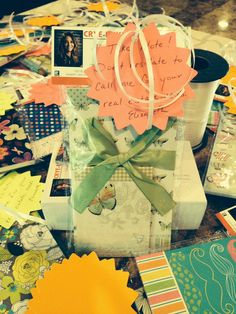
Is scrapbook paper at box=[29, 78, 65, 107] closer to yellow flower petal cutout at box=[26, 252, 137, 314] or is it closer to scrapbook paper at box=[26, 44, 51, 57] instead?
scrapbook paper at box=[26, 44, 51, 57]

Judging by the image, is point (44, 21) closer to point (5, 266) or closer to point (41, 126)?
point (41, 126)

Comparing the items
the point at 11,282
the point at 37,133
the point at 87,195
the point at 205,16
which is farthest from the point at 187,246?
the point at 205,16

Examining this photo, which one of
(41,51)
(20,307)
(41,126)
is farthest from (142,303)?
(41,51)

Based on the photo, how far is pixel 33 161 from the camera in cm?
77

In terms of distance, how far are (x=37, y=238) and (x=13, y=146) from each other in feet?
0.76

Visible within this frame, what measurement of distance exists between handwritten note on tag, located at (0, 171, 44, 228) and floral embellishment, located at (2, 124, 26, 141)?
8 cm

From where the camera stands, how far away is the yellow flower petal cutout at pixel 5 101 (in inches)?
34.5

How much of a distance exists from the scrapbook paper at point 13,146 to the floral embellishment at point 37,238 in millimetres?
156

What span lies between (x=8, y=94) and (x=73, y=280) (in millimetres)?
545

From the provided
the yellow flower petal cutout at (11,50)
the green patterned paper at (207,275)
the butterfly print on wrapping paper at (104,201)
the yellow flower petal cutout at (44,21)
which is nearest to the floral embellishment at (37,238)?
the butterfly print on wrapping paper at (104,201)

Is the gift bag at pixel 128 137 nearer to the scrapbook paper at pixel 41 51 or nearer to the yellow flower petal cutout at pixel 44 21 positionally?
the scrapbook paper at pixel 41 51

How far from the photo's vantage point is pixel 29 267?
0.61 metres

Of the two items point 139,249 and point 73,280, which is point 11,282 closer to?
point 73,280

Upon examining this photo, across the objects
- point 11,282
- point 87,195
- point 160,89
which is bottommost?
point 11,282
